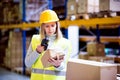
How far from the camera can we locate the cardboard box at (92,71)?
3.09m

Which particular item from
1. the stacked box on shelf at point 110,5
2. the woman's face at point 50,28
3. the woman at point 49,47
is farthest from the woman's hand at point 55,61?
the stacked box on shelf at point 110,5

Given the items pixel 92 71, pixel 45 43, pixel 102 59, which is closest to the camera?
pixel 92 71

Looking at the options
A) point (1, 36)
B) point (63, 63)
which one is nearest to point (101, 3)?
point (63, 63)

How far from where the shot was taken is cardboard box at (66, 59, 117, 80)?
3090 mm

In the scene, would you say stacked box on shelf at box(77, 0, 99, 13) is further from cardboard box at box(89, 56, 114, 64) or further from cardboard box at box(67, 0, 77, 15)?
cardboard box at box(89, 56, 114, 64)

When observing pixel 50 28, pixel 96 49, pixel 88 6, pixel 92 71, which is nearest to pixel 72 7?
pixel 88 6

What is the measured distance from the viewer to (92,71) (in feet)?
10.3

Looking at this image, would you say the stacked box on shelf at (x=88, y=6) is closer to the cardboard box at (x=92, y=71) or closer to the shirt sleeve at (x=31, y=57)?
the shirt sleeve at (x=31, y=57)

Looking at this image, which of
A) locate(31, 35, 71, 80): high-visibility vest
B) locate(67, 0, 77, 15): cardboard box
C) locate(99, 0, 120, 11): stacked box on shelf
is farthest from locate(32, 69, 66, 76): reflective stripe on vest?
locate(67, 0, 77, 15): cardboard box

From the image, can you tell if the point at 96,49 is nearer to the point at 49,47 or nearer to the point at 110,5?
the point at 110,5

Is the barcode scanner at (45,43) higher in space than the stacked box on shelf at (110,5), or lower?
lower

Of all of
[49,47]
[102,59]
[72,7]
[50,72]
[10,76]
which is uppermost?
[72,7]

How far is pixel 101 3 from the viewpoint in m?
6.00

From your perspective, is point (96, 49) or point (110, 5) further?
point (96, 49)
